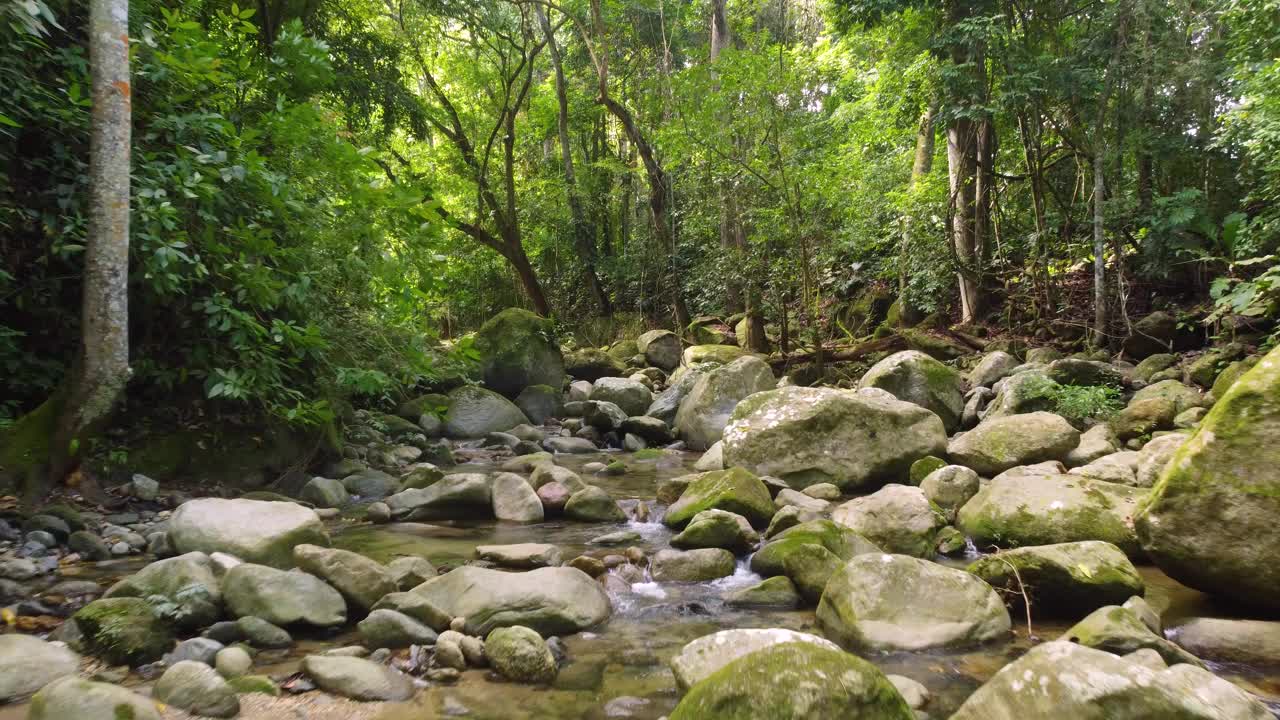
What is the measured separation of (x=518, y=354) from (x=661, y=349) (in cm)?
476

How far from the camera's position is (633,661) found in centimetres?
348

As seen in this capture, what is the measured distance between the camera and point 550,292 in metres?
22.9

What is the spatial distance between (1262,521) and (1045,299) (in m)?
8.99

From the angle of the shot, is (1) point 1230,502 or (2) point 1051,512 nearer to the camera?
(1) point 1230,502

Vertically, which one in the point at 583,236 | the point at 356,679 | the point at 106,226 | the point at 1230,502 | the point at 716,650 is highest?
the point at 583,236

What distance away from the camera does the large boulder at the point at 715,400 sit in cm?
990

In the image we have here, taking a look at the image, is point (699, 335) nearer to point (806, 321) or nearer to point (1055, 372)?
point (806, 321)

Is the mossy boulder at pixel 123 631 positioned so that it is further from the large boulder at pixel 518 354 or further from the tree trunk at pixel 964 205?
the tree trunk at pixel 964 205

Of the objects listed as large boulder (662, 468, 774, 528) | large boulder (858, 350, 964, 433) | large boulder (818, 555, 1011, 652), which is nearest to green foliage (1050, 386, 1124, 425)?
large boulder (858, 350, 964, 433)

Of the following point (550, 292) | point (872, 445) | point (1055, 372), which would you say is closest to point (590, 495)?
point (872, 445)

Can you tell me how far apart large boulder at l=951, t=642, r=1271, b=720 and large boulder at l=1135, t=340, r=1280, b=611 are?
4.36ft

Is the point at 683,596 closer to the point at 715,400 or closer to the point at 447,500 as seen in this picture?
the point at 447,500

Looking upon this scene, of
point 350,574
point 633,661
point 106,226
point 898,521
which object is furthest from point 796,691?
point 106,226

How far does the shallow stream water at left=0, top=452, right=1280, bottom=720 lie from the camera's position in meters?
2.93
